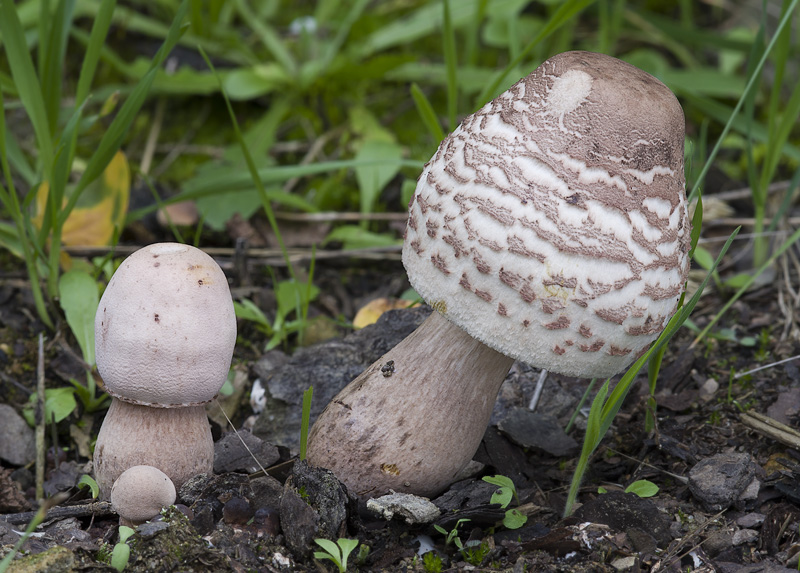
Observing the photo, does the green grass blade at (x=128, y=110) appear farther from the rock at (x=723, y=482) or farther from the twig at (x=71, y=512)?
the rock at (x=723, y=482)

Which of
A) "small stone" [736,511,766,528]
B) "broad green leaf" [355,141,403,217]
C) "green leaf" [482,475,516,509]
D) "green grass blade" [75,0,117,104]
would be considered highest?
"green grass blade" [75,0,117,104]

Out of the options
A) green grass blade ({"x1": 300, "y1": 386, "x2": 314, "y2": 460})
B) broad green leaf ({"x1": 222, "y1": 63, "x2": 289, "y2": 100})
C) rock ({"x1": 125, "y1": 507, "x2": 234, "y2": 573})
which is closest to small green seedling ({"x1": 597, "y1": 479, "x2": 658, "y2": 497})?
green grass blade ({"x1": 300, "y1": 386, "x2": 314, "y2": 460})

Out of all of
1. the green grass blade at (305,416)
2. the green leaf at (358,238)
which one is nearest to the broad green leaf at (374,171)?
the green leaf at (358,238)

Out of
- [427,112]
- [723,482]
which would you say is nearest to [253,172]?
[427,112]

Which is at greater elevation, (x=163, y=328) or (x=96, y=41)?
(x=96, y=41)

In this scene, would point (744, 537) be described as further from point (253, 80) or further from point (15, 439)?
point (253, 80)

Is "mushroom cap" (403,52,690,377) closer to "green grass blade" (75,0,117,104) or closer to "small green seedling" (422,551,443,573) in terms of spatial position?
"small green seedling" (422,551,443,573)
